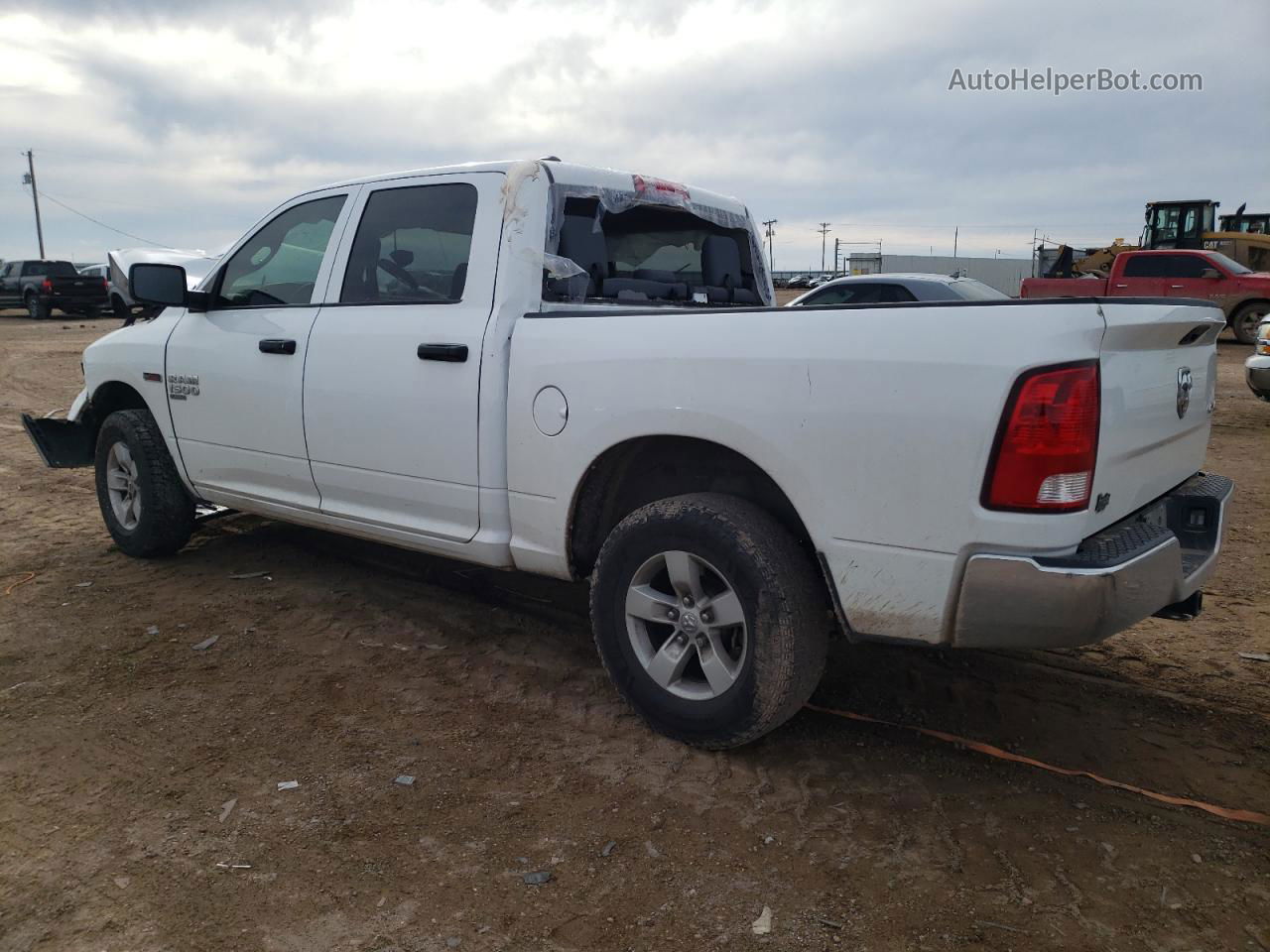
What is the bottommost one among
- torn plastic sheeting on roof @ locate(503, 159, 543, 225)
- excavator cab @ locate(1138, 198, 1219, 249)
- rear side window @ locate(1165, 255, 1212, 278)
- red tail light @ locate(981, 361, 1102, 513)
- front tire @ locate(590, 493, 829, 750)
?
front tire @ locate(590, 493, 829, 750)

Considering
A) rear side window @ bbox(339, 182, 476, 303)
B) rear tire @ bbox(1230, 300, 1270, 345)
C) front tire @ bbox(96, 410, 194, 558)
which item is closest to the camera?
rear side window @ bbox(339, 182, 476, 303)

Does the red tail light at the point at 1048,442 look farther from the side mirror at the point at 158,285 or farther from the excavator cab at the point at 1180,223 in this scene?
the excavator cab at the point at 1180,223

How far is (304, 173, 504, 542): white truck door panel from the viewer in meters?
3.65

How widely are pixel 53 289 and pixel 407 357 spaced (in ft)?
98.2

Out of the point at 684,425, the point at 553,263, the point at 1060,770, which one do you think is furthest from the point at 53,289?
the point at 1060,770

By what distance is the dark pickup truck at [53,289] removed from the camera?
93.6 feet

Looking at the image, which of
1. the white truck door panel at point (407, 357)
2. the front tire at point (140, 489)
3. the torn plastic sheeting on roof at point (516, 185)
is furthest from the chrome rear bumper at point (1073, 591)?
the front tire at point (140, 489)

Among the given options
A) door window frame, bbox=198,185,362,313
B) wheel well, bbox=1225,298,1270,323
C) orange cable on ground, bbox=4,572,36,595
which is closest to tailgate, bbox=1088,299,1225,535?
door window frame, bbox=198,185,362,313

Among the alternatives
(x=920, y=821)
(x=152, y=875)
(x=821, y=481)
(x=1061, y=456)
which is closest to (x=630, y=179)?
(x=821, y=481)

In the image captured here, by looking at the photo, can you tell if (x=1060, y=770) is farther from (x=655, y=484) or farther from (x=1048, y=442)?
(x=655, y=484)

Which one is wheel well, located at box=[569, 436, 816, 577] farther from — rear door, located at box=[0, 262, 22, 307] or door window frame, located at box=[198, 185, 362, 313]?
rear door, located at box=[0, 262, 22, 307]

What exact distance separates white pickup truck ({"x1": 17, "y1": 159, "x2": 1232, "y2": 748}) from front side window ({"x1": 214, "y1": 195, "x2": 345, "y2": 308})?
0.06 feet

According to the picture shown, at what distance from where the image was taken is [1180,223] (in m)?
24.4

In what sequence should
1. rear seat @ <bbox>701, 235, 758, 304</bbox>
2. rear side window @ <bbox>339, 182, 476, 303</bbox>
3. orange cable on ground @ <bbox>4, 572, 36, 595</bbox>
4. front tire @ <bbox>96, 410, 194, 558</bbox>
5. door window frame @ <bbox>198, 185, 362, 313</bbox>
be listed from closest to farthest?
rear side window @ <bbox>339, 182, 476, 303</bbox>, door window frame @ <bbox>198, 185, 362, 313</bbox>, rear seat @ <bbox>701, 235, 758, 304</bbox>, orange cable on ground @ <bbox>4, 572, 36, 595</bbox>, front tire @ <bbox>96, 410, 194, 558</bbox>
